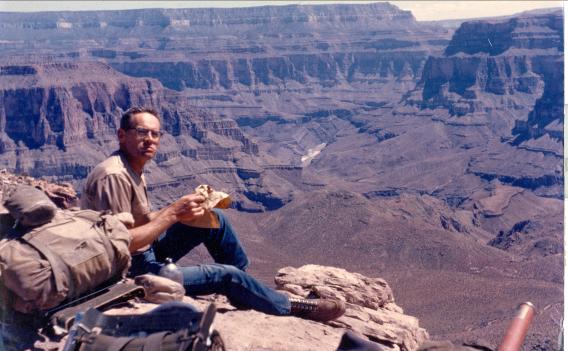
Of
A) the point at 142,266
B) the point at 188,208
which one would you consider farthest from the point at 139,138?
the point at 142,266

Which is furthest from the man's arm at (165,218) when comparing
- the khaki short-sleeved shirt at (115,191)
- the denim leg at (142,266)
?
the denim leg at (142,266)

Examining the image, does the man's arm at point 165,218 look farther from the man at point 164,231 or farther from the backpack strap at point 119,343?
the backpack strap at point 119,343

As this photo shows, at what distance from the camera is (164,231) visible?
25.3ft

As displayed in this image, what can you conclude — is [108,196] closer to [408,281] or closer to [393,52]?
[408,281]

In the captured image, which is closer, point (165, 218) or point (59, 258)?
point (59, 258)

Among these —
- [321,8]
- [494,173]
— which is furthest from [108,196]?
[321,8]

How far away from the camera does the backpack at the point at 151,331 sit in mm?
4957

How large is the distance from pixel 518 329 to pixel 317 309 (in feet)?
11.3

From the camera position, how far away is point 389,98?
534 feet

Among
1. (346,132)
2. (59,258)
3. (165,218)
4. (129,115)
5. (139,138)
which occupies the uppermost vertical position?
(129,115)

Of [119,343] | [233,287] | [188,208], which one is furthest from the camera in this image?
[233,287]

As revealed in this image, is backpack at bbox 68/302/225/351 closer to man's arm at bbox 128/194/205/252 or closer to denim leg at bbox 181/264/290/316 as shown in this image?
man's arm at bbox 128/194/205/252

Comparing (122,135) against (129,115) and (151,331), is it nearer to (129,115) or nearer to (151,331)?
(129,115)

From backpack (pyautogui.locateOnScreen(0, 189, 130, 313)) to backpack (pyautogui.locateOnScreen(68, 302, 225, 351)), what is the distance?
462 millimetres
